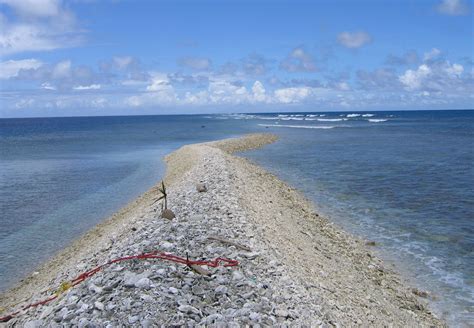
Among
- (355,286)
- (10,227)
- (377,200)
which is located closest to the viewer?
(355,286)

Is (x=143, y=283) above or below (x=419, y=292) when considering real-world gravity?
above

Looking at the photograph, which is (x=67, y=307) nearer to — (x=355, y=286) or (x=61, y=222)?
(x=355, y=286)

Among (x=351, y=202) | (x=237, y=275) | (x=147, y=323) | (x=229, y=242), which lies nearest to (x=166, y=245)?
(x=229, y=242)

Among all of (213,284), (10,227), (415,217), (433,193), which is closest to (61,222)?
(10,227)

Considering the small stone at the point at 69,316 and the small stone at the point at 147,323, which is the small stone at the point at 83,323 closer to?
the small stone at the point at 69,316

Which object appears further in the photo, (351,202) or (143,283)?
(351,202)

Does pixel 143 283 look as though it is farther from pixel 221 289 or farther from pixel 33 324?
pixel 33 324

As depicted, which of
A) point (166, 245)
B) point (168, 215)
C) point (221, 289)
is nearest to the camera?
point (221, 289)

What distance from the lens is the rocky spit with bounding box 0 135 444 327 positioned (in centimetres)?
791

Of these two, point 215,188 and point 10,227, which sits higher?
point 215,188

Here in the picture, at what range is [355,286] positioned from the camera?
11422mm

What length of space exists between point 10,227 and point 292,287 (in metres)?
15.9

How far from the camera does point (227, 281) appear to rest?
8.86m

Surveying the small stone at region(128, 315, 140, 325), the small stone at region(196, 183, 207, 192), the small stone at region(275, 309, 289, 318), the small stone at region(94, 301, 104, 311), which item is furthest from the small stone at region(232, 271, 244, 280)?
the small stone at region(196, 183, 207, 192)
